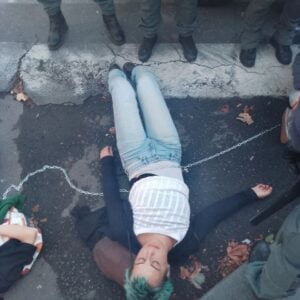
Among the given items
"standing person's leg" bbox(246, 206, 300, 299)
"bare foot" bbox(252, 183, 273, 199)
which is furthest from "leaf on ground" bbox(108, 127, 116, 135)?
"standing person's leg" bbox(246, 206, 300, 299)

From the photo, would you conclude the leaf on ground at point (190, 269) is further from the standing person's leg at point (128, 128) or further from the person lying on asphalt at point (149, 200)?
the standing person's leg at point (128, 128)

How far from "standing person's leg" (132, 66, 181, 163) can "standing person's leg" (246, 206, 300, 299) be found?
51.4 inches

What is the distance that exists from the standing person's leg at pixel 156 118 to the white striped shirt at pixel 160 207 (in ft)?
1.32

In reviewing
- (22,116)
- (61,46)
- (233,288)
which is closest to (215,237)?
(233,288)

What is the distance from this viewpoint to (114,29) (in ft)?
15.4

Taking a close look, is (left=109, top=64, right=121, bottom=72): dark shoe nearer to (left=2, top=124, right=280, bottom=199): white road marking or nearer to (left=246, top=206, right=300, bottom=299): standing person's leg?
(left=2, top=124, right=280, bottom=199): white road marking

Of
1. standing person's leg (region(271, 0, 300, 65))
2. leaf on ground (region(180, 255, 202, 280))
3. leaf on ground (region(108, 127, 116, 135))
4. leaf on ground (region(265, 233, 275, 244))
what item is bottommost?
leaf on ground (region(180, 255, 202, 280))

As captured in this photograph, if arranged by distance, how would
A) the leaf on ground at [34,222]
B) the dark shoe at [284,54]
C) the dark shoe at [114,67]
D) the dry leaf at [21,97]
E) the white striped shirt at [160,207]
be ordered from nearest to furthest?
the white striped shirt at [160,207] → the leaf on ground at [34,222] → the dark shoe at [114,67] → the dry leaf at [21,97] → the dark shoe at [284,54]

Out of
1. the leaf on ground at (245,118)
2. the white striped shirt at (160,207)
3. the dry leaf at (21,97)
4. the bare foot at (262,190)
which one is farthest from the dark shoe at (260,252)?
the dry leaf at (21,97)

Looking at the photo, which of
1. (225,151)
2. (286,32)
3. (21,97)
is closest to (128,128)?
(225,151)

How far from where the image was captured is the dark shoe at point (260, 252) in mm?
3320

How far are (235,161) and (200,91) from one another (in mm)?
1017

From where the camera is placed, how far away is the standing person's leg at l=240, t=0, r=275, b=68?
Result: 3.92 metres

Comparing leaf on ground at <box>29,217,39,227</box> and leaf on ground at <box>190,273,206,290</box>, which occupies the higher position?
leaf on ground at <box>29,217,39,227</box>
